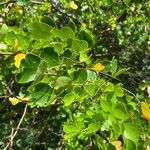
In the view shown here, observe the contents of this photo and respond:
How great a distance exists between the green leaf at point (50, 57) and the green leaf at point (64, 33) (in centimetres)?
4

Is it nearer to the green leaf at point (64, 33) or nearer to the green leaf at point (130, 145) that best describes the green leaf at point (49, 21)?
the green leaf at point (64, 33)

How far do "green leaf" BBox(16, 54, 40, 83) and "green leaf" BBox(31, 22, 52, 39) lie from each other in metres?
0.06

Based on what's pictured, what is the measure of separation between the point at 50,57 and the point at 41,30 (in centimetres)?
6

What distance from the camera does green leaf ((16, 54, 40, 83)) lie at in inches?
36.1

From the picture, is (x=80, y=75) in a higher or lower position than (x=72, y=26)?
lower

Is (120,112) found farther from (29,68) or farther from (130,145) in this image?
(29,68)

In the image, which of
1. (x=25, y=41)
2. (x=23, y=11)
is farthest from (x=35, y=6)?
(x=25, y=41)

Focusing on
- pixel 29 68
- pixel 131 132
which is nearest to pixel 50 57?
pixel 29 68

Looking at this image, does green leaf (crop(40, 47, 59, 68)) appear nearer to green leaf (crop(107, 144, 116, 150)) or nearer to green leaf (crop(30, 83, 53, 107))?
green leaf (crop(30, 83, 53, 107))

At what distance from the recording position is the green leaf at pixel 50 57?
3.02 feet

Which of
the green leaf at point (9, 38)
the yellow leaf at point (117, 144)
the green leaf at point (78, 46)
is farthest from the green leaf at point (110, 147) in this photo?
the green leaf at point (9, 38)

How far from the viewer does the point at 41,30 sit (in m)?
0.94

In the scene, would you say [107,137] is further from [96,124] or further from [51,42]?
[51,42]

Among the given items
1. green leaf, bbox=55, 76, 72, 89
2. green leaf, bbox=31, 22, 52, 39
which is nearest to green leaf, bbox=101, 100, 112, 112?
green leaf, bbox=55, 76, 72, 89
